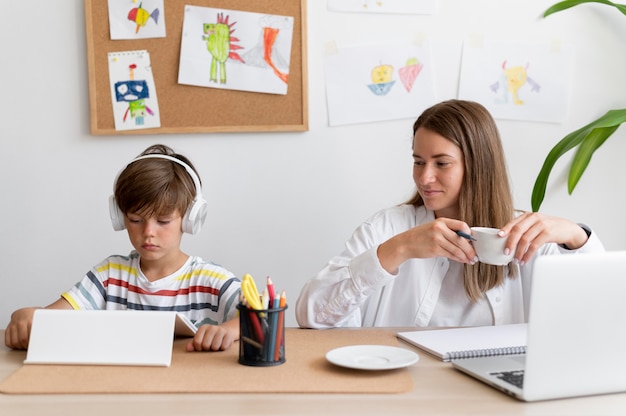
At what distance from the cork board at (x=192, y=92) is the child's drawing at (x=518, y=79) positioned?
578 millimetres

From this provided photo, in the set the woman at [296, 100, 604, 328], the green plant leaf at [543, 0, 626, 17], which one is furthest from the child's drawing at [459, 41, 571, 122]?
the woman at [296, 100, 604, 328]

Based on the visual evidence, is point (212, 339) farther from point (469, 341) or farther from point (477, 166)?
point (477, 166)

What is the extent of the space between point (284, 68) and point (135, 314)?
4.50 ft

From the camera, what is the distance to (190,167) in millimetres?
1832

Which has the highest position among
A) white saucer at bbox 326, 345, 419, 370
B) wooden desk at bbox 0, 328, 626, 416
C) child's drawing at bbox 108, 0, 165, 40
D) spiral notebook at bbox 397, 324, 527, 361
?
child's drawing at bbox 108, 0, 165, 40

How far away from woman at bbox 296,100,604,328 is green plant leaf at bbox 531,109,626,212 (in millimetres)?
708

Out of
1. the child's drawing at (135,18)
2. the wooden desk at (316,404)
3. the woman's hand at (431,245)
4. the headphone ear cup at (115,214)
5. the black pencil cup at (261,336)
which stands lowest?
the wooden desk at (316,404)

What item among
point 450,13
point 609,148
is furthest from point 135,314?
point 609,148

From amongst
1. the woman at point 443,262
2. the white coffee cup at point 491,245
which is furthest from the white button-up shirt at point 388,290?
the white coffee cup at point 491,245

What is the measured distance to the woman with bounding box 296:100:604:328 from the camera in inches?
68.6

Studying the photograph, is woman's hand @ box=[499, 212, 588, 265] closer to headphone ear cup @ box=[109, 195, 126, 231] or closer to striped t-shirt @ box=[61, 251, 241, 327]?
striped t-shirt @ box=[61, 251, 241, 327]

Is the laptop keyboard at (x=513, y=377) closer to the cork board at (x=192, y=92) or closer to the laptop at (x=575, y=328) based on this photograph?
the laptop at (x=575, y=328)

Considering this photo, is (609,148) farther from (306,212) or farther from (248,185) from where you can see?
(248,185)

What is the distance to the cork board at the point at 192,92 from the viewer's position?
2605 millimetres
